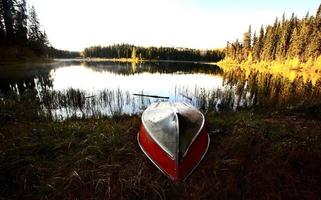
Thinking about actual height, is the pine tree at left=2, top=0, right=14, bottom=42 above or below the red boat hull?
above

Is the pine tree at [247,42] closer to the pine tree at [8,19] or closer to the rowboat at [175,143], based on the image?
the pine tree at [8,19]

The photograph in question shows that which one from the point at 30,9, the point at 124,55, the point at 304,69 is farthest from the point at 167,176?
the point at 124,55

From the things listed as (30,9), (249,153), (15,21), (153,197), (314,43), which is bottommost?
(153,197)

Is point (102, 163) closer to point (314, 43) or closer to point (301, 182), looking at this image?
point (301, 182)

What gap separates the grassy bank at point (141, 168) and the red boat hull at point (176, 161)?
0.19m

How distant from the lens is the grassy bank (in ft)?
12.5

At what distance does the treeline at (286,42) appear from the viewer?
44.6 meters

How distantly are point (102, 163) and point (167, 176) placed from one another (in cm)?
144

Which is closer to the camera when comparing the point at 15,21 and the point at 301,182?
the point at 301,182

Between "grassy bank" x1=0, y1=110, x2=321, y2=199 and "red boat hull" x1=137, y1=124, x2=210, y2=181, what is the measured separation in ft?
0.64

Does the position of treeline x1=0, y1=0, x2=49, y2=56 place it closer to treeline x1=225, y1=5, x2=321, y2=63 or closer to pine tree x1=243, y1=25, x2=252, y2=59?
treeline x1=225, y1=5, x2=321, y2=63

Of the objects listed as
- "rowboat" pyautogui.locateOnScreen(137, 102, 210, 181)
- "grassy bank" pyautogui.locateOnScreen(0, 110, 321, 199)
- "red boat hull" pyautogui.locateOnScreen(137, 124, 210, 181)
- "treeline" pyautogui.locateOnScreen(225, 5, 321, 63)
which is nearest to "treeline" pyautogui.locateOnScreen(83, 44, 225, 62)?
"treeline" pyautogui.locateOnScreen(225, 5, 321, 63)

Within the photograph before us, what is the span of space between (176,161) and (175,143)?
1.12ft

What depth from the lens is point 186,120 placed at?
183 inches
